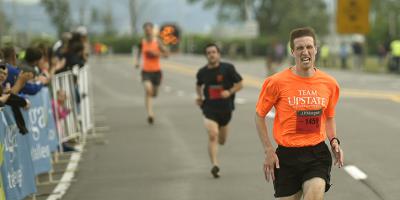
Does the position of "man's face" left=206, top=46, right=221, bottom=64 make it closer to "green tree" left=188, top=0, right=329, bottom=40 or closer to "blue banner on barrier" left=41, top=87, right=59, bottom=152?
"blue banner on barrier" left=41, top=87, right=59, bottom=152

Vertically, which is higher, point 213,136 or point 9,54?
point 9,54

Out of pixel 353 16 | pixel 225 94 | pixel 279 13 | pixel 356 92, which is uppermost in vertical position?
pixel 225 94

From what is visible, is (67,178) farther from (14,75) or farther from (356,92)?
(356,92)

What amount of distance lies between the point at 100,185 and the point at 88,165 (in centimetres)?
201

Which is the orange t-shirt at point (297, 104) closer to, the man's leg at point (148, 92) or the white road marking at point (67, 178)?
the white road marking at point (67, 178)

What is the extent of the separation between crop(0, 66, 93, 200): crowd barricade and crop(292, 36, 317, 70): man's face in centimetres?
311

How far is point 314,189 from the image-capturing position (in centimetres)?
686

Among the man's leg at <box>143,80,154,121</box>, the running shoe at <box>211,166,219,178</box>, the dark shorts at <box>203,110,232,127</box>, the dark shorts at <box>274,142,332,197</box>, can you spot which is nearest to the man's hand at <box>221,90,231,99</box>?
the dark shorts at <box>203,110,232,127</box>

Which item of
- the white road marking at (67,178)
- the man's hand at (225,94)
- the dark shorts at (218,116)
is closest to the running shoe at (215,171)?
A: the dark shorts at (218,116)

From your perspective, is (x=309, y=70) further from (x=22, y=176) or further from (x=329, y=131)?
(x=22, y=176)

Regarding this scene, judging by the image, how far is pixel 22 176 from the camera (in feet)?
31.8

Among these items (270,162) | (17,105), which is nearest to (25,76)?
(17,105)

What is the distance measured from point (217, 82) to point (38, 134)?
2.32 meters

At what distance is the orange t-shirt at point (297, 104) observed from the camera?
7039 millimetres
